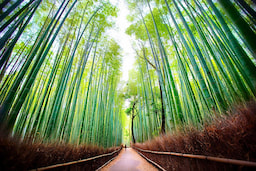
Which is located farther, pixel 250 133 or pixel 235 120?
pixel 235 120

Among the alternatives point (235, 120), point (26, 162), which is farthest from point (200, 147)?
point (26, 162)

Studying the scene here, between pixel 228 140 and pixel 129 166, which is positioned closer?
pixel 228 140

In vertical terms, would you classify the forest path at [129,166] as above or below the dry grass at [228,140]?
below

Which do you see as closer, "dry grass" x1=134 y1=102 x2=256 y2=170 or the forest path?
"dry grass" x1=134 y1=102 x2=256 y2=170

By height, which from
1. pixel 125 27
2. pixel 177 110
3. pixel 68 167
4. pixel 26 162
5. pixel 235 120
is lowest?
pixel 68 167

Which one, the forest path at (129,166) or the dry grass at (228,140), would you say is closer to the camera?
the dry grass at (228,140)

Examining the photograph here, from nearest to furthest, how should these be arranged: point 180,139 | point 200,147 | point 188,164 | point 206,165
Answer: point 206,165, point 200,147, point 188,164, point 180,139

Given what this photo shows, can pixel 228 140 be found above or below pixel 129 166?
above

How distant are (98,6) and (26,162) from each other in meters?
4.29

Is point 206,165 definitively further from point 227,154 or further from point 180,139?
point 180,139

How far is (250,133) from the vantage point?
2.32ft

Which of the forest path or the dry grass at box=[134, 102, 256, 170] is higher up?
the dry grass at box=[134, 102, 256, 170]

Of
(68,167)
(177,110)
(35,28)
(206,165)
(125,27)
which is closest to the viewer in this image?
(206,165)

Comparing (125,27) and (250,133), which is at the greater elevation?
(125,27)
